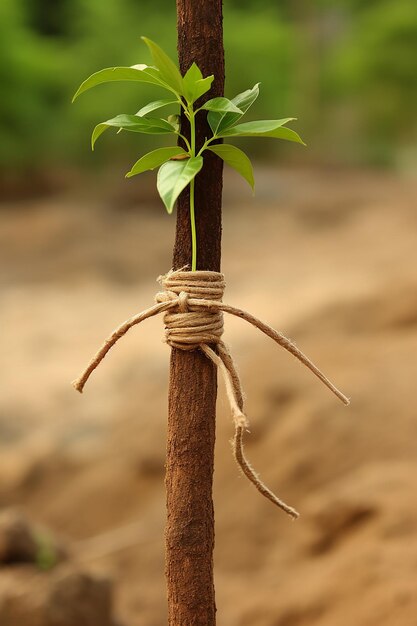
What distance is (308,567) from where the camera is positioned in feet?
10.4

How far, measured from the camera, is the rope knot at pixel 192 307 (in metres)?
1.46

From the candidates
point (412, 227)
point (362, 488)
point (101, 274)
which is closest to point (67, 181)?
point (101, 274)

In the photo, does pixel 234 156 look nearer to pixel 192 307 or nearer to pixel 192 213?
pixel 192 213

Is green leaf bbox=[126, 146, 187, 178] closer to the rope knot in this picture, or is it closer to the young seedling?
the young seedling

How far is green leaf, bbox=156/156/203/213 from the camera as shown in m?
1.31

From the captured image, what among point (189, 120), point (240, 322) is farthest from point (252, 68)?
point (189, 120)

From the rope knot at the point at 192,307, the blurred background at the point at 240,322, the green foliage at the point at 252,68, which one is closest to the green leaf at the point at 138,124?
the rope knot at the point at 192,307

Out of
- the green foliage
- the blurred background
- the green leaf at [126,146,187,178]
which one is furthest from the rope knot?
the green foliage

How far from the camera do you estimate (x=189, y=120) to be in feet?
4.75

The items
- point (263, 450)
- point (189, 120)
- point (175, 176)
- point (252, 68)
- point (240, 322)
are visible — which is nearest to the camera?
point (175, 176)

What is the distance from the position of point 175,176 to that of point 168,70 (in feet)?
0.55

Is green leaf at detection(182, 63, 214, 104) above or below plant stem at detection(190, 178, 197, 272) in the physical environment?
above

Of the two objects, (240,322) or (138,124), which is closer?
(138,124)

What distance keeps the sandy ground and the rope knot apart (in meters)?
→ 0.37
